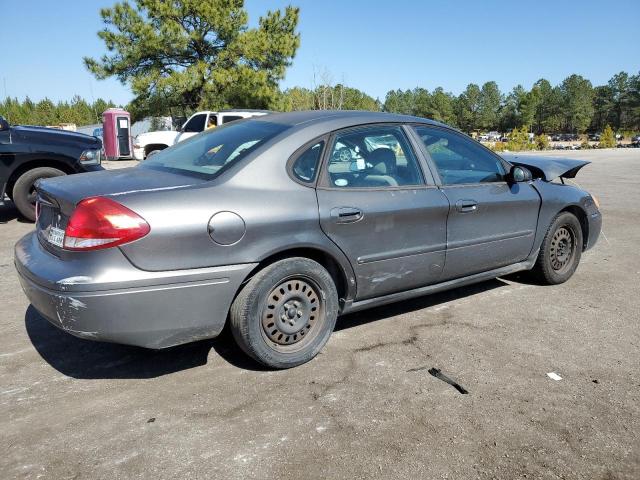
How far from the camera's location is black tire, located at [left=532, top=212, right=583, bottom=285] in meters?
4.70

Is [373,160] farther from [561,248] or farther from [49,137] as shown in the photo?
[49,137]

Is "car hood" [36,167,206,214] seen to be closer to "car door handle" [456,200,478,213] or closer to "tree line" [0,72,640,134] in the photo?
"car door handle" [456,200,478,213]

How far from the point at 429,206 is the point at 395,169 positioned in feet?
1.14

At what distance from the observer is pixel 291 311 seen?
10.4 ft

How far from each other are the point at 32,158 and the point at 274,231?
5.78 meters

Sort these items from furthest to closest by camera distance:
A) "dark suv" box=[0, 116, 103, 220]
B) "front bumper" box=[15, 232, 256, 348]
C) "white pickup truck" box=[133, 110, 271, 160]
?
"white pickup truck" box=[133, 110, 271, 160]
"dark suv" box=[0, 116, 103, 220]
"front bumper" box=[15, 232, 256, 348]

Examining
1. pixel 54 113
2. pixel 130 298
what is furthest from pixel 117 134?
pixel 54 113

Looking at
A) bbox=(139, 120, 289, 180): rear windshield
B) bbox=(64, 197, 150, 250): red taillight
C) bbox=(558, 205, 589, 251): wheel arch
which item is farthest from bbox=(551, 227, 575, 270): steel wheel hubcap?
bbox=(64, 197, 150, 250): red taillight

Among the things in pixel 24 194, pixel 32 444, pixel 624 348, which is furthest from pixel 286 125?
pixel 24 194

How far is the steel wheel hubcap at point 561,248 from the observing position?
4793 millimetres

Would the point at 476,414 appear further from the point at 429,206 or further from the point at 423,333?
the point at 429,206

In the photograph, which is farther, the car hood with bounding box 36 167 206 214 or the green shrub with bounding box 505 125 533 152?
the green shrub with bounding box 505 125 533 152

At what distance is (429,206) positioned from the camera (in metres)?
3.69

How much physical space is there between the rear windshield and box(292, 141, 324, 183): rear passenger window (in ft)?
0.76
